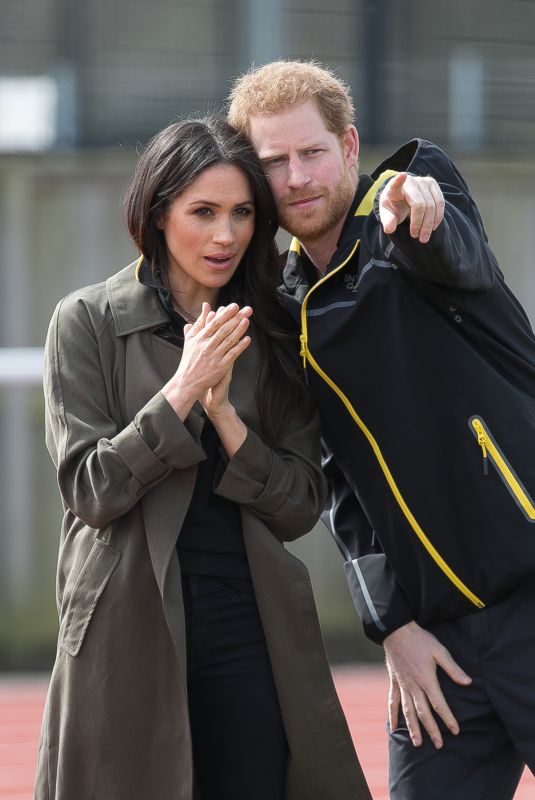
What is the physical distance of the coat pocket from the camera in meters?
2.68

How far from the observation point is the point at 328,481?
3.02 metres

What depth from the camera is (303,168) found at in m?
2.82

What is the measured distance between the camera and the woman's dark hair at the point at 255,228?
9.00 feet

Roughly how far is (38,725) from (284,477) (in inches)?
105

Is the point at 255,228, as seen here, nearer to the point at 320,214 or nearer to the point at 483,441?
the point at 320,214

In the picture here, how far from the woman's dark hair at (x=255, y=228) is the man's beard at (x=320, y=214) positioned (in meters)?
0.04

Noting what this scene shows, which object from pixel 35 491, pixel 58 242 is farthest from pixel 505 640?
pixel 58 242

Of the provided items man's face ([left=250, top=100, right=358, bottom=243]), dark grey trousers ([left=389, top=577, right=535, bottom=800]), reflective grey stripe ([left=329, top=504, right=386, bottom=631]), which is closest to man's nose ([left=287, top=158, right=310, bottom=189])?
man's face ([left=250, top=100, right=358, bottom=243])

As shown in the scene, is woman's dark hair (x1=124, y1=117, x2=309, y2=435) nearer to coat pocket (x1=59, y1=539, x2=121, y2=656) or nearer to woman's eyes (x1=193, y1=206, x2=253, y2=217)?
woman's eyes (x1=193, y1=206, x2=253, y2=217)

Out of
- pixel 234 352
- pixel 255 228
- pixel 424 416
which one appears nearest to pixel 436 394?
pixel 424 416

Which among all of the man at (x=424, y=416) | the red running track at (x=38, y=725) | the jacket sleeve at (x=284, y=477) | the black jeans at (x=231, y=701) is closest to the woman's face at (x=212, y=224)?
the man at (x=424, y=416)

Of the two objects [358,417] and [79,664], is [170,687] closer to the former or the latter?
[79,664]

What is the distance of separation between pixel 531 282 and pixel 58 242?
2125 millimetres

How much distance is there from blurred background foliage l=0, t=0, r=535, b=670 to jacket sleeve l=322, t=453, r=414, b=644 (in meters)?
2.97
